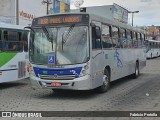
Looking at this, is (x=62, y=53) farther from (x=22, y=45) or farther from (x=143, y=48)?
(x=143, y=48)

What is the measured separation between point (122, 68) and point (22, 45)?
15.9ft

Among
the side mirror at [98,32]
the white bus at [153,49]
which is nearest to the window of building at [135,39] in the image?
the side mirror at [98,32]

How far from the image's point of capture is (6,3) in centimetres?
3719

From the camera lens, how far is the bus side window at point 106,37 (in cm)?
1398

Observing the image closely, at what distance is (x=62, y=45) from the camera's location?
1237 centimetres

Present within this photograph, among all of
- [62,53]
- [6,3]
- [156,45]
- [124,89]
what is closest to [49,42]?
[62,53]

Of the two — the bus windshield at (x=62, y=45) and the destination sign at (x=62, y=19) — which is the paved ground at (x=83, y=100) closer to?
the bus windshield at (x=62, y=45)

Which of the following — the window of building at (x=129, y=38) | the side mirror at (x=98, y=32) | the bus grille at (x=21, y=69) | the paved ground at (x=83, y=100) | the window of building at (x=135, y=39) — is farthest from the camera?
the window of building at (x=135, y=39)

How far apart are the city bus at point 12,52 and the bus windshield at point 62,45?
2.95m

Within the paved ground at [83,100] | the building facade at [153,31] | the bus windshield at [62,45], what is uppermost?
the building facade at [153,31]

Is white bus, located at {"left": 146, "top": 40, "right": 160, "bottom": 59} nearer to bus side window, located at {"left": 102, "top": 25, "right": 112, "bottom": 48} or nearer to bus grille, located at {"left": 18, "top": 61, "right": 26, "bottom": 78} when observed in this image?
bus grille, located at {"left": 18, "top": 61, "right": 26, "bottom": 78}

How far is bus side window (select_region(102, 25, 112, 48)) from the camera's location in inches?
550

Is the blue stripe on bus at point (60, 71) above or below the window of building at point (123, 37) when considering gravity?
below

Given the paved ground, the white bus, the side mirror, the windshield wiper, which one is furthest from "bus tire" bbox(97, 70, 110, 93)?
the white bus
